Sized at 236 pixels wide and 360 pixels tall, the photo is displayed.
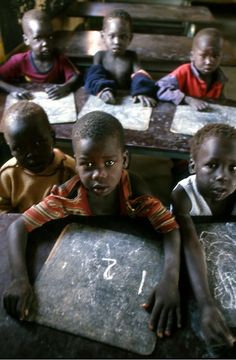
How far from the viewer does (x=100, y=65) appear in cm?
225

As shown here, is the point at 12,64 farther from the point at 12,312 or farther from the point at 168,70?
the point at 12,312

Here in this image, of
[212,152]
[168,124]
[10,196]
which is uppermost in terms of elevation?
[212,152]

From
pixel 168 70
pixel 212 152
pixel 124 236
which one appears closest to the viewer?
pixel 124 236

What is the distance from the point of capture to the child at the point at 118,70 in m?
1.94

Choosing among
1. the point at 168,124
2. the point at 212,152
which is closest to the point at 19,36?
the point at 168,124

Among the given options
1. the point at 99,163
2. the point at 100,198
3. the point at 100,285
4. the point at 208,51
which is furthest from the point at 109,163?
the point at 208,51

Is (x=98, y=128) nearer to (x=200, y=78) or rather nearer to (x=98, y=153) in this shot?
(x=98, y=153)

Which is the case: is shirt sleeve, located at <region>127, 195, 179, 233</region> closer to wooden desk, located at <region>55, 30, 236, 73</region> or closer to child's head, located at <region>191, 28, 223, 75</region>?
child's head, located at <region>191, 28, 223, 75</region>

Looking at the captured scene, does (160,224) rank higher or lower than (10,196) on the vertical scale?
higher

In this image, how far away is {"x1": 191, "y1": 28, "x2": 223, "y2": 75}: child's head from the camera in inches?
78.7

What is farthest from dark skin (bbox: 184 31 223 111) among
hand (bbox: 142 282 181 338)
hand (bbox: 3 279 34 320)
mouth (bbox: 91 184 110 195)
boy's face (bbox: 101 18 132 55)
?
hand (bbox: 3 279 34 320)

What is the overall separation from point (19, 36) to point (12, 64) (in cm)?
80

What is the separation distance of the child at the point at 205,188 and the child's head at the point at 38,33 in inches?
54.6

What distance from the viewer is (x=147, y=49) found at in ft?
9.11
